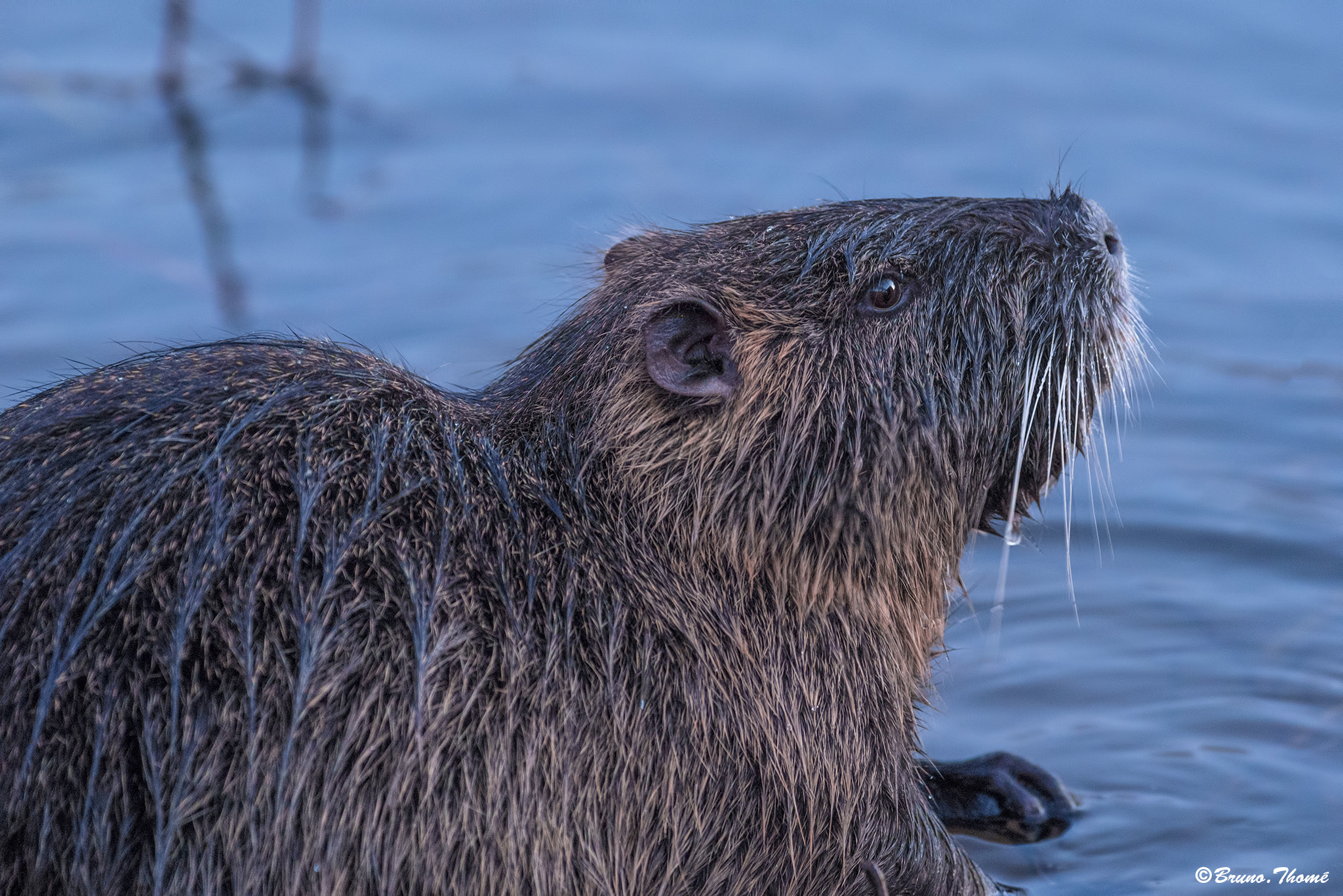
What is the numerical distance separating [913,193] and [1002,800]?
9.92ft

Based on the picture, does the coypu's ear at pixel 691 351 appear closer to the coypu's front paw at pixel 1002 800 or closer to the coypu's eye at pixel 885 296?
the coypu's eye at pixel 885 296

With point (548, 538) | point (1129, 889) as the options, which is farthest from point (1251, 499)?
point (548, 538)

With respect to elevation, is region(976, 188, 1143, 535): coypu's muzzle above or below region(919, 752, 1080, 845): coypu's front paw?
above

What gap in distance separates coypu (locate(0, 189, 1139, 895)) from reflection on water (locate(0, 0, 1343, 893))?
1.02 meters

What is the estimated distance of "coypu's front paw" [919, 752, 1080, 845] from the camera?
411 centimetres

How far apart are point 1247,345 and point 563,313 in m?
3.16

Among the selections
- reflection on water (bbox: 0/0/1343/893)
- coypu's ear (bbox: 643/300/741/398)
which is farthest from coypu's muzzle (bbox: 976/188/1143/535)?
reflection on water (bbox: 0/0/1343/893)

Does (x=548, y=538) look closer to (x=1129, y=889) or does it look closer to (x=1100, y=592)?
(x=1129, y=889)

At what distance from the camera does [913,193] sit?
654 centimetres

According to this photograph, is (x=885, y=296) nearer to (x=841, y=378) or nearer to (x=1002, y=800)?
(x=841, y=378)

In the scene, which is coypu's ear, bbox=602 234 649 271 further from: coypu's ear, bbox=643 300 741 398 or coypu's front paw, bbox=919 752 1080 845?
coypu's front paw, bbox=919 752 1080 845

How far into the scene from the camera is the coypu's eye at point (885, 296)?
11.2 ft

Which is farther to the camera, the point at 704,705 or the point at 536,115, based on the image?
the point at 536,115

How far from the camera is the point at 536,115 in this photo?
7.40 m
